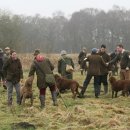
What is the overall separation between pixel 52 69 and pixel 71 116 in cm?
271

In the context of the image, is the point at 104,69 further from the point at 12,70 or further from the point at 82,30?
the point at 82,30

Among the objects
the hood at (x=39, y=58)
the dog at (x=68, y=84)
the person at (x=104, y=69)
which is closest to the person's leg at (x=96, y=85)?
the person at (x=104, y=69)

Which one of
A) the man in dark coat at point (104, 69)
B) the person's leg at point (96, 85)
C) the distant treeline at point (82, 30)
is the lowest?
the person's leg at point (96, 85)

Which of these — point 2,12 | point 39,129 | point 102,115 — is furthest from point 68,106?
point 2,12

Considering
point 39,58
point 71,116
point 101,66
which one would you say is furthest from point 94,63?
point 71,116

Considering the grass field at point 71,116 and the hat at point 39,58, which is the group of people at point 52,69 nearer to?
the hat at point 39,58

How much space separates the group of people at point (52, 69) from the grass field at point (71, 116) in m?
0.74

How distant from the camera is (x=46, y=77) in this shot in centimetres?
1328

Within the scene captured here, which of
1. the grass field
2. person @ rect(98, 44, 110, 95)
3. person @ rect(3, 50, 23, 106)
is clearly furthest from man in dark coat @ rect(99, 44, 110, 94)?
person @ rect(3, 50, 23, 106)

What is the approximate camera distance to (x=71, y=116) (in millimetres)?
11312

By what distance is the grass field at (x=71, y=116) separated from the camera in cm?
1033

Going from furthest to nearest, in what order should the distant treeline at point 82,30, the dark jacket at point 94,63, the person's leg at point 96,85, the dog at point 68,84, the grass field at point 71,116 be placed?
the distant treeline at point 82,30 → the person's leg at point 96,85 → the dark jacket at point 94,63 → the dog at point 68,84 → the grass field at point 71,116

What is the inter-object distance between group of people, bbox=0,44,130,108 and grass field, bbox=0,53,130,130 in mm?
738

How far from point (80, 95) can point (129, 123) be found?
6.54 meters
